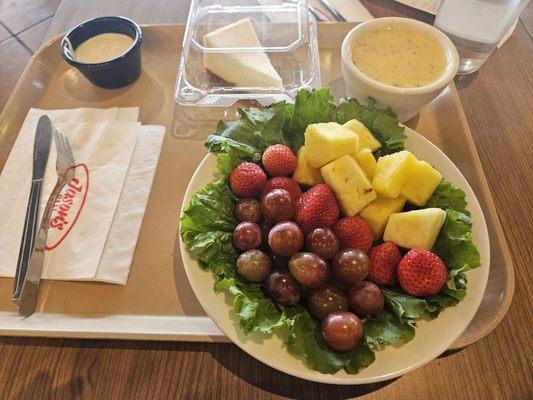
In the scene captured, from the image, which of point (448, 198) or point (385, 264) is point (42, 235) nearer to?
point (385, 264)

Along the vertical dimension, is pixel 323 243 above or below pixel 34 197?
above

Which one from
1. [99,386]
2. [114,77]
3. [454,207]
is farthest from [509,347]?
[114,77]

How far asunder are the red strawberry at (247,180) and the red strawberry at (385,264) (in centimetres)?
29

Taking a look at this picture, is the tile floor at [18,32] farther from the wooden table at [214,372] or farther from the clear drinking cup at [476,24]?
the clear drinking cup at [476,24]

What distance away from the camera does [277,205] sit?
2.44 ft

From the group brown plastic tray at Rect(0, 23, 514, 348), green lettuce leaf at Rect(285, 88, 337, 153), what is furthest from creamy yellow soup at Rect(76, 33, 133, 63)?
green lettuce leaf at Rect(285, 88, 337, 153)

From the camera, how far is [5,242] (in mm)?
910

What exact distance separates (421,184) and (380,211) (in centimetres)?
10

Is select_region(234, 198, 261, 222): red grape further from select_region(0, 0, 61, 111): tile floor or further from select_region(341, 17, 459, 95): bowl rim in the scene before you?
select_region(0, 0, 61, 111): tile floor

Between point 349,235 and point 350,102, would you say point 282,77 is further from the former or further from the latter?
point 349,235

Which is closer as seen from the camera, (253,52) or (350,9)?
(253,52)

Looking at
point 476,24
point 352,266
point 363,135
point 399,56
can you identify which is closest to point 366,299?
point 352,266

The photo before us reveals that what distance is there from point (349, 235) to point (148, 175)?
0.60 m

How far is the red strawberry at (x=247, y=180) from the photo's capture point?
32.2 inches
